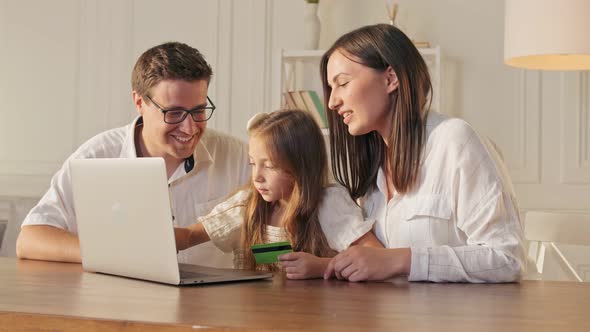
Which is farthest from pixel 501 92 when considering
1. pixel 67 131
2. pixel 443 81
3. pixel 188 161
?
pixel 67 131

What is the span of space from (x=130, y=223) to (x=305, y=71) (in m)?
2.49

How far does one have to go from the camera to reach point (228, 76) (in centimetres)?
398

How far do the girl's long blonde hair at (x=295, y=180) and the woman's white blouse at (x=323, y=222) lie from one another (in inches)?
0.9

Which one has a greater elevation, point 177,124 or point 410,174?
point 177,124

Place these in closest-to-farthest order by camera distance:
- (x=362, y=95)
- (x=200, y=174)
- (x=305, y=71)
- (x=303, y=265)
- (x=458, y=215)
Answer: (x=303, y=265) → (x=458, y=215) → (x=362, y=95) → (x=200, y=174) → (x=305, y=71)

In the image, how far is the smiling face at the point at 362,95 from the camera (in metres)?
1.90

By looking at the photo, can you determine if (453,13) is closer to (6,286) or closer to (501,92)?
(501,92)

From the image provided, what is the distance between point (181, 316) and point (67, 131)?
10.9ft

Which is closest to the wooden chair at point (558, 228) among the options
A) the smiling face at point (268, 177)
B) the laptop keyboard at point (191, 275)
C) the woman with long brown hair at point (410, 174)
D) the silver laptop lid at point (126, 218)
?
the woman with long brown hair at point (410, 174)

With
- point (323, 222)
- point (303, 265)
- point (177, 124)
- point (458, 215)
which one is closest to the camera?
point (303, 265)

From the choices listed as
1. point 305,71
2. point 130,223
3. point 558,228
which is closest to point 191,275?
point 130,223

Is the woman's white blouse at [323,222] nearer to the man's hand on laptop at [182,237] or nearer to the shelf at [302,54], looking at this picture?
the man's hand on laptop at [182,237]

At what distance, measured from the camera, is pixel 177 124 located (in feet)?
7.72

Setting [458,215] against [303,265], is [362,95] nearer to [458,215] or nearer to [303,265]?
[458,215]
